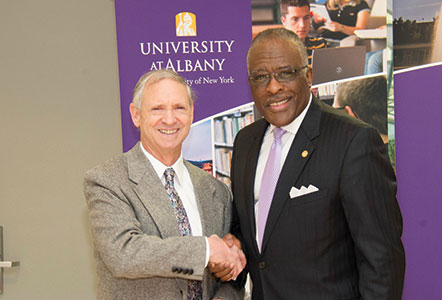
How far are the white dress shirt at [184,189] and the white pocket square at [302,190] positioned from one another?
1.57 feet

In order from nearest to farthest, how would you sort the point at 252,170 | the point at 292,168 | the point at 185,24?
the point at 292,168, the point at 252,170, the point at 185,24

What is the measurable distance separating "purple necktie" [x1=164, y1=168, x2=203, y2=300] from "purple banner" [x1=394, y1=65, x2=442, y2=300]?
185 cm

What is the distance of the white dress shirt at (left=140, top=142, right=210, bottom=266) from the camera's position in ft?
7.34

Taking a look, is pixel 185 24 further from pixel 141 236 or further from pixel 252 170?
pixel 141 236

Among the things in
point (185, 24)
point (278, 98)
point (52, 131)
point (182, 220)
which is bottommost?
point (182, 220)

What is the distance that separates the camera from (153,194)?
2.15 metres

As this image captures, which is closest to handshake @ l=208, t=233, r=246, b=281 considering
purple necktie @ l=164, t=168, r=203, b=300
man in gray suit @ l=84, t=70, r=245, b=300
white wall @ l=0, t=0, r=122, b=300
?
man in gray suit @ l=84, t=70, r=245, b=300

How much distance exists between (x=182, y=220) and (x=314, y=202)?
1.96ft

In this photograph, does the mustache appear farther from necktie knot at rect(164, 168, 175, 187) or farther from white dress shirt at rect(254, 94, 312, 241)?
necktie knot at rect(164, 168, 175, 187)

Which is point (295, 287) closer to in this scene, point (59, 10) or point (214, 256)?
point (214, 256)

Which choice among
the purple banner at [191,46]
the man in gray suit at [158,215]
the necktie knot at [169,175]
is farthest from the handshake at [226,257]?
the purple banner at [191,46]

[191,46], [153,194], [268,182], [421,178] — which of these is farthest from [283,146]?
[421,178]

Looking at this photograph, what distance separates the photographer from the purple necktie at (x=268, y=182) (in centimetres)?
215

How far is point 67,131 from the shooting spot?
389 centimetres
